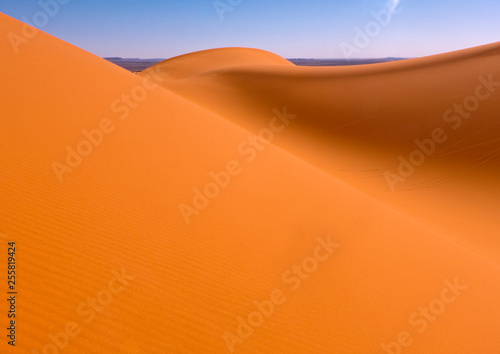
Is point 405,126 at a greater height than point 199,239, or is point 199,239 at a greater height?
point 405,126

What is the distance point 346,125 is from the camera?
12070 mm

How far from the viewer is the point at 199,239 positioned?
10.3ft

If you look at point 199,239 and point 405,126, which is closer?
point 199,239

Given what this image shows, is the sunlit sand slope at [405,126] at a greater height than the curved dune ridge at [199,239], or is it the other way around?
the sunlit sand slope at [405,126]

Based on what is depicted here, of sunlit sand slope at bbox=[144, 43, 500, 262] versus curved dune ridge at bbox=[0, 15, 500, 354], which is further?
sunlit sand slope at bbox=[144, 43, 500, 262]

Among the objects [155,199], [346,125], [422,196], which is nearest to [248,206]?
[155,199]

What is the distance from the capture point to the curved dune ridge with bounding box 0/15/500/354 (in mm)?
2221

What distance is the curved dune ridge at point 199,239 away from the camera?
2221mm

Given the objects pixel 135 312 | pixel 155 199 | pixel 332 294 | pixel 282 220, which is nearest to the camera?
pixel 135 312

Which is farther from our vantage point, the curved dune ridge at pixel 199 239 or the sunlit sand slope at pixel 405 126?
the sunlit sand slope at pixel 405 126

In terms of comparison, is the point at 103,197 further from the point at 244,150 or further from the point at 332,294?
the point at 244,150

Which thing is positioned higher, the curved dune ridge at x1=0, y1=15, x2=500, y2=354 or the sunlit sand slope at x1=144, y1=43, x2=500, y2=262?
the sunlit sand slope at x1=144, y1=43, x2=500, y2=262

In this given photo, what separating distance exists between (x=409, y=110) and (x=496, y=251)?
7.67 meters

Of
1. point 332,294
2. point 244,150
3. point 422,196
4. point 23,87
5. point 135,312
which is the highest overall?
point 422,196
